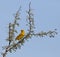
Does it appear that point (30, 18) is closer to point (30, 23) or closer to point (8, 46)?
point (30, 23)

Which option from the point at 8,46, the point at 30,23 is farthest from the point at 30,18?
the point at 8,46

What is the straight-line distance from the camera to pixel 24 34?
2041 cm

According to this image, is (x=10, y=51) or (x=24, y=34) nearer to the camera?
(x=10, y=51)

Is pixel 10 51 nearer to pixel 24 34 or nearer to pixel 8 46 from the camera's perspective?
pixel 8 46

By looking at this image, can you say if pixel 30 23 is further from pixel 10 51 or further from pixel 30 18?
pixel 10 51

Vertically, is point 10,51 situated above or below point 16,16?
below

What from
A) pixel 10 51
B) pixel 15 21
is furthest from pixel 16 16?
pixel 10 51

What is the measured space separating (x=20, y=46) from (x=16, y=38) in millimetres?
406

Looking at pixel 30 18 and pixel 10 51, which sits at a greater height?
pixel 30 18

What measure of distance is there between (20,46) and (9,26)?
91 centimetres

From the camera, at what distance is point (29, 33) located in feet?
64.6

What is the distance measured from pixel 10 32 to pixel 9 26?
25 cm

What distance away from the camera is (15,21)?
771 inches

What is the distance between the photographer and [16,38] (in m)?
19.6
